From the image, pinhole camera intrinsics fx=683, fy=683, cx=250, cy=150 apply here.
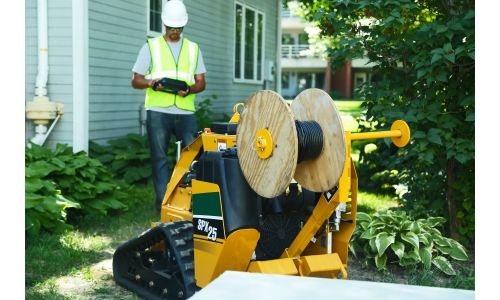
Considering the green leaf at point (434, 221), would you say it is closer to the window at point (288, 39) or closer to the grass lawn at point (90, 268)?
the grass lawn at point (90, 268)

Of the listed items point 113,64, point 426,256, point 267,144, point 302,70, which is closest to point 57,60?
point 113,64

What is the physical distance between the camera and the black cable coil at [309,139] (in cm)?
346

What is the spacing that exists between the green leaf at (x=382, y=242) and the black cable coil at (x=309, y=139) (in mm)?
1786

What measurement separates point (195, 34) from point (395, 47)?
649 centimetres

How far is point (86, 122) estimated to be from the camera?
26.9ft

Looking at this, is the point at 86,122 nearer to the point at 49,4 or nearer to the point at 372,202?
the point at 49,4

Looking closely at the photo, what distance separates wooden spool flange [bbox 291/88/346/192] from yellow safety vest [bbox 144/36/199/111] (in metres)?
2.93

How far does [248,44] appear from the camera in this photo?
14.8 metres

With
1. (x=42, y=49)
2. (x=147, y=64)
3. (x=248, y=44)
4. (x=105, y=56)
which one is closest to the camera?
(x=147, y=64)

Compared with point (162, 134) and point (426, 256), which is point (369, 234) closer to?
point (426, 256)

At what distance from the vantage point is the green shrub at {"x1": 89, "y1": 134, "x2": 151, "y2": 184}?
837 centimetres

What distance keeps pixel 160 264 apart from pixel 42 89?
415 cm

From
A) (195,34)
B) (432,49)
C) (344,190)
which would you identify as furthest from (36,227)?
(195,34)

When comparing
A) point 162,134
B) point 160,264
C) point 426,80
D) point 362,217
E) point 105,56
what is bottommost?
point 160,264
